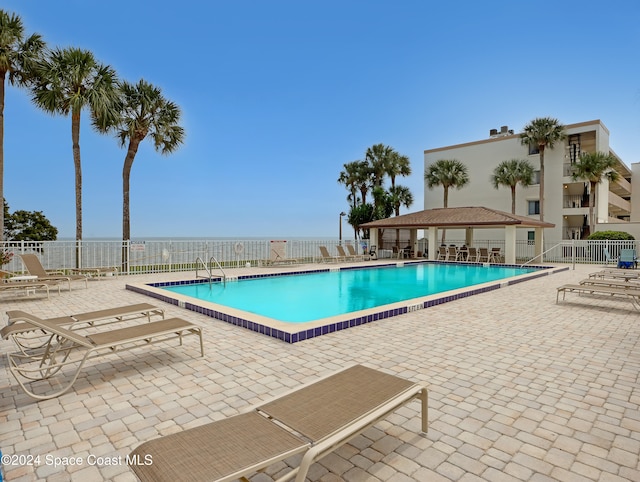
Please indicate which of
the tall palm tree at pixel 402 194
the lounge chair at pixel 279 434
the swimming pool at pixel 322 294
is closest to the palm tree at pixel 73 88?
the swimming pool at pixel 322 294

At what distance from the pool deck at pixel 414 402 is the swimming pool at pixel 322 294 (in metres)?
0.37

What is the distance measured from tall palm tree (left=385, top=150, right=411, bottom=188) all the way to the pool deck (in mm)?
26621

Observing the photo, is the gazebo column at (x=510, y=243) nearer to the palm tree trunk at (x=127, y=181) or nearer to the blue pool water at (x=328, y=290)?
the blue pool water at (x=328, y=290)

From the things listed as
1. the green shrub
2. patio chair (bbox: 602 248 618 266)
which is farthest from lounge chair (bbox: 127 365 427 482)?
the green shrub

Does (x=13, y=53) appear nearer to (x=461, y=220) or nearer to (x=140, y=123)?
(x=140, y=123)

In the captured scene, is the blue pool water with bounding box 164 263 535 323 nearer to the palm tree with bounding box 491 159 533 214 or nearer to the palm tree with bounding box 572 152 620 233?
the palm tree with bounding box 572 152 620 233

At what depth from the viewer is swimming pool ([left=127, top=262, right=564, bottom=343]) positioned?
5980 mm

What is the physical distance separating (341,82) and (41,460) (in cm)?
2467

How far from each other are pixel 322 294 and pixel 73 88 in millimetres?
13831

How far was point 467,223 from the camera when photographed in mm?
19281

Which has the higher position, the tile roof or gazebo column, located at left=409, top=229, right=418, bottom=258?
the tile roof

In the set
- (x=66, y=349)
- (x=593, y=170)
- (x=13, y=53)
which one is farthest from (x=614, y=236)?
(x=13, y=53)

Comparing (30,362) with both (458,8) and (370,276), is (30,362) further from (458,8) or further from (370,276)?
(458,8)

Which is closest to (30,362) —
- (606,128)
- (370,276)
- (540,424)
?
(540,424)
